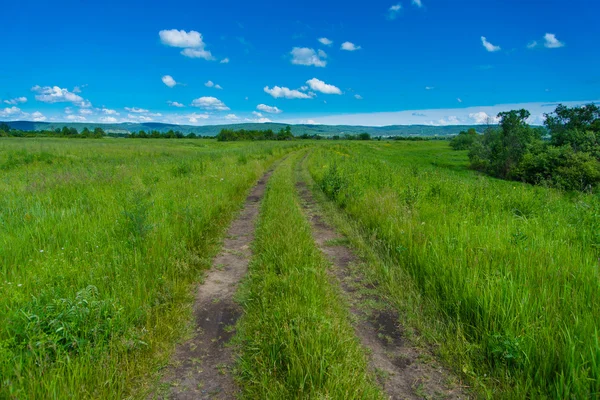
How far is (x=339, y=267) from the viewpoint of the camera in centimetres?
511

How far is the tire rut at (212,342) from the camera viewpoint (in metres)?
2.62

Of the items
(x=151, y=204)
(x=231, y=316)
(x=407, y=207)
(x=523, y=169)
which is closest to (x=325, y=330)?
(x=231, y=316)

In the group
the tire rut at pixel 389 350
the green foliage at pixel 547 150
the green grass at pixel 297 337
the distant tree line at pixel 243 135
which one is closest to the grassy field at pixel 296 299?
the green grass at pixel 297 337

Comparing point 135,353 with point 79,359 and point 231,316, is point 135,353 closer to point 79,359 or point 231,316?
point 79,359

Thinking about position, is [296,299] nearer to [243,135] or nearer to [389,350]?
[389,350]

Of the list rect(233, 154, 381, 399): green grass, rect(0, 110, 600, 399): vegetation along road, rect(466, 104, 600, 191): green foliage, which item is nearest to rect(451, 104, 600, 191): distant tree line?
rect(466, 104, 600, 191): green foliage

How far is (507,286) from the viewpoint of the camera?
341cm

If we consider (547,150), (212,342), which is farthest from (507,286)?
(547,150)

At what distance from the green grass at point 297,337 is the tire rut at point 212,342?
6.7 inches

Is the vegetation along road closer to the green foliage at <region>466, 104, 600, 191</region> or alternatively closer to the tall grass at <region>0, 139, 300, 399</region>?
the tall grass at <region>0, 139, 300, 399</region>

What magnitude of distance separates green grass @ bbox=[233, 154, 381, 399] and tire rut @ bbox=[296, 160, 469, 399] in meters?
0.17

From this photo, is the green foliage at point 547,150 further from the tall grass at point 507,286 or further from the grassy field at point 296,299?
the grassy field at point 296,299

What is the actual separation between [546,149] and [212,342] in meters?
43.2

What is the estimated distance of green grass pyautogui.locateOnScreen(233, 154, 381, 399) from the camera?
2438 mm
